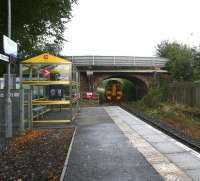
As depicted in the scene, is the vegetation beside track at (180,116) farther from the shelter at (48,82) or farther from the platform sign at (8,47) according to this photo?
the platform sign at (8,47)

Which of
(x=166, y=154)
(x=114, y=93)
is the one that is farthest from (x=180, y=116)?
(x=114, y=93)

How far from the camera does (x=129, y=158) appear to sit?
9750 millimetres

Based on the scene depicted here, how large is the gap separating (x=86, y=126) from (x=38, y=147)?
17.0ft

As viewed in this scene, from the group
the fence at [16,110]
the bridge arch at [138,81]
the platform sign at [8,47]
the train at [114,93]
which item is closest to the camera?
the platform sign at [8,47]

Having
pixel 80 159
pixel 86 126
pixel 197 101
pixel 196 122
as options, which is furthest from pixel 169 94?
pixel 80 159

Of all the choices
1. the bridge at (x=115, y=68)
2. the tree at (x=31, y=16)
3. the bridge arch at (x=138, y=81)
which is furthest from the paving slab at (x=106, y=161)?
the bridge arch at (x=138, y=81)

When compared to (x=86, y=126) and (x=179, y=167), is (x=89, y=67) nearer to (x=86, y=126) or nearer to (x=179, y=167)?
(x=86, y=126)

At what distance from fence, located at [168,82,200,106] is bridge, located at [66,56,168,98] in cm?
1103

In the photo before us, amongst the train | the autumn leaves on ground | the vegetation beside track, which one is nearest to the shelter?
the autumn leaves on ground

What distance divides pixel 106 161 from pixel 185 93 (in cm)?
2275

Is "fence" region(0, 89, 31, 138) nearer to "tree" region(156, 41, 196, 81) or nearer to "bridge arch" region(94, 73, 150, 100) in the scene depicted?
"bridge arch" region(94, 73, 150, 100)

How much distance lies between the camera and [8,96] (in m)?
13.5

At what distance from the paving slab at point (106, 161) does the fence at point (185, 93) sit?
16268 mm

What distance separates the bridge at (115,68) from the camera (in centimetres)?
4556
